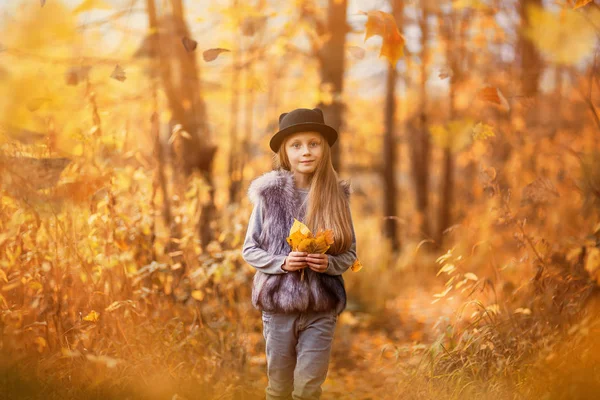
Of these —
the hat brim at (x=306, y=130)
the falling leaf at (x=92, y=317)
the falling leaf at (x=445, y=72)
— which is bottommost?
the falling leaf at (x=92, y=317)

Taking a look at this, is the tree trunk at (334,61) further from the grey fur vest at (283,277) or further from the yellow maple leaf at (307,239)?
the yellow maple leaf at (307,239)

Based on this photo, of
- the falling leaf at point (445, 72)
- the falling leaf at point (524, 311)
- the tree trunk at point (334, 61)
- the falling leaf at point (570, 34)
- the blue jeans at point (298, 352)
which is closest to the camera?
the blue jeans at point (298, 352)

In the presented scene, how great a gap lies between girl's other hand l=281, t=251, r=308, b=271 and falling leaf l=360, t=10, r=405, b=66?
1311 mm

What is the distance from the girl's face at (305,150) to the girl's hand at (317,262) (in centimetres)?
49

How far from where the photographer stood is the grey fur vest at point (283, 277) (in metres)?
2.63

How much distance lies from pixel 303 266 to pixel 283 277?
0.18 m

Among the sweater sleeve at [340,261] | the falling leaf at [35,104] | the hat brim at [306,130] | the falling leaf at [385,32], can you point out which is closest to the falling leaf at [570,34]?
the falling leaf at [385,32]

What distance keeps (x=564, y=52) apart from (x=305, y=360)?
311 cm

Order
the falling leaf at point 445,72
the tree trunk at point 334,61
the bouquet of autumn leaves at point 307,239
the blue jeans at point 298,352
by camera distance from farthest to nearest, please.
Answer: the tree trunk at point 334,61 < the falling leaf at point 445,72 < the blue jeans at point 298,352 < the bouquet of autumn leaves at point 307,239

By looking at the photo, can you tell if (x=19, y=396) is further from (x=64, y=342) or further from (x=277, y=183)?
(x=277, y=183)

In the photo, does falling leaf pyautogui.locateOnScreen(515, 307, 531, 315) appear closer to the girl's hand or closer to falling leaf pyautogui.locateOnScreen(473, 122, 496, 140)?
falling leaf pyautogui.locateOnScreen(473, 122, 496, 140)

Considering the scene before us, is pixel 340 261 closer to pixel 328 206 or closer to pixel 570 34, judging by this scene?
pixel 328 206

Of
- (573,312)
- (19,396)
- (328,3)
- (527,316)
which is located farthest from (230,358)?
(328,3)

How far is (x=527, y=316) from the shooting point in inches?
134
